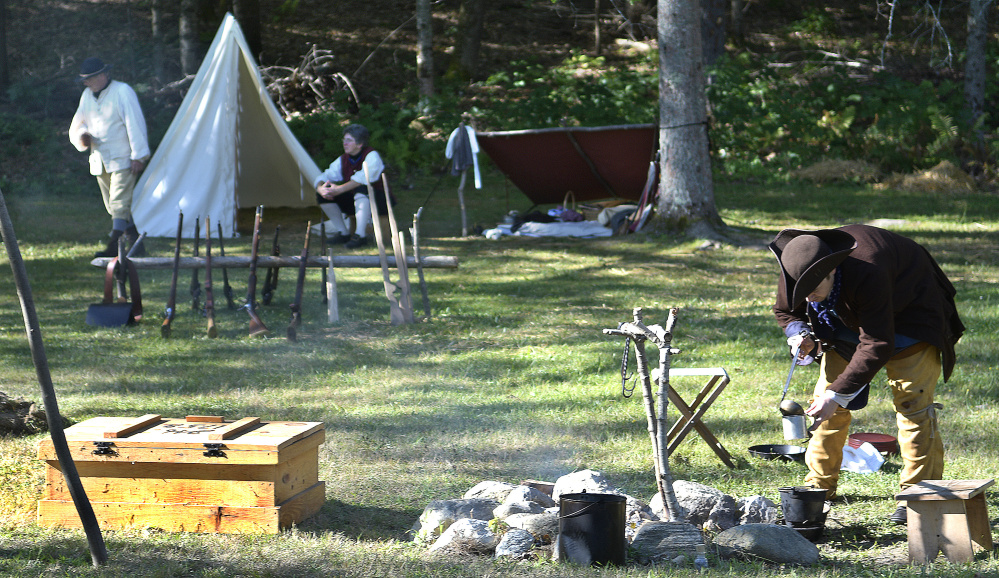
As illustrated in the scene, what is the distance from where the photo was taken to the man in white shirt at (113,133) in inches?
345

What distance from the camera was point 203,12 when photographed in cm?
1978

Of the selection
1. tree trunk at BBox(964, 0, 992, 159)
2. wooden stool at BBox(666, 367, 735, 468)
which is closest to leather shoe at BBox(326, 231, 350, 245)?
wooden stool at BBox(666, 367, 735, 468)

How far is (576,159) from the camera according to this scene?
1233 centimetres

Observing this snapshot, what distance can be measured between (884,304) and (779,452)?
4.58 feet

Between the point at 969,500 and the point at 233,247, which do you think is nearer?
the point at 969,500

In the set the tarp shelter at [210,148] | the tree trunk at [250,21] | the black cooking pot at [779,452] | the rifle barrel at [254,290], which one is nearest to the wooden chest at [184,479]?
the black cooking pot at [779,452]

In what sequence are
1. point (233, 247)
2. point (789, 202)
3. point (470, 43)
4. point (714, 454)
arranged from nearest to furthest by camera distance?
point (714, 454) → point (233, 247) → point (789, 202) → point (470, 43)

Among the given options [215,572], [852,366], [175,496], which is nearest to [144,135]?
[175,496]

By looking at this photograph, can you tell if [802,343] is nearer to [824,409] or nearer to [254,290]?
[824,409]

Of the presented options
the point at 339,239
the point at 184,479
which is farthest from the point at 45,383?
the point at 339,239

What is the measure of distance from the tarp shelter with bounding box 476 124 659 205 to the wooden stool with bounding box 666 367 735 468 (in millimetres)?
7390

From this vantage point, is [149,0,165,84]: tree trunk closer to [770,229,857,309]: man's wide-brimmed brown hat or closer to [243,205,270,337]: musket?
[243,205,270,337]: musket

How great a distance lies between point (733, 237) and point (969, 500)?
7228mm

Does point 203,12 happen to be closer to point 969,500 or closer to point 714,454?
point 714,454
